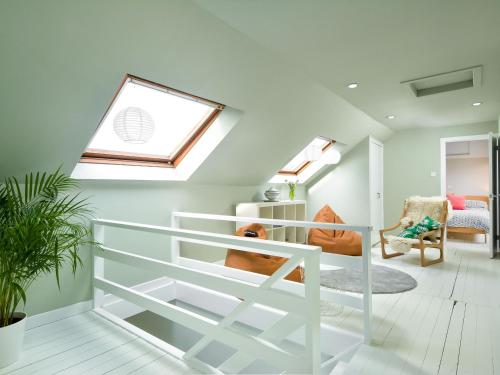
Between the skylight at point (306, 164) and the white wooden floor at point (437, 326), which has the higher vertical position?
the skylight at point (306, 164)

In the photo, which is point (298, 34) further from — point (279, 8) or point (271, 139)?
Result: point (271, 139)

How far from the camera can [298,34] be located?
2221 mm

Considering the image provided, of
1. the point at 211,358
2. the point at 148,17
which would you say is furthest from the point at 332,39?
the point at 211,358

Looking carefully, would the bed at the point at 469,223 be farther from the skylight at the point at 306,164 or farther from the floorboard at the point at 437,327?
the skylight at the point at 306,164

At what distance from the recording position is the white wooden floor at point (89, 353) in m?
1.83

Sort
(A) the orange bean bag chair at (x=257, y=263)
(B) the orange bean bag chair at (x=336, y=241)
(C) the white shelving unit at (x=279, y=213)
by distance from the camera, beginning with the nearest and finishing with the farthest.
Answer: (A) the orange bean bag chair at (x=257, y=263), (C) the white shelving unit at (x=279, y=213), (B) the orange bean bag chair at (x=336, y=241)

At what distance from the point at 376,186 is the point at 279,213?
2.16m

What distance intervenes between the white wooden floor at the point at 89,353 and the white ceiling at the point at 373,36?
85.9 inches

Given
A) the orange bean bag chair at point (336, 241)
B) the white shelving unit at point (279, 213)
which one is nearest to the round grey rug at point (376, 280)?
the orange bean bag chair at point (336, 241)

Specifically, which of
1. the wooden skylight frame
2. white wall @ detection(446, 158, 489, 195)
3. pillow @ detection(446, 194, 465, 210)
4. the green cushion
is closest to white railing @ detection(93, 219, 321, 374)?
the green cushion

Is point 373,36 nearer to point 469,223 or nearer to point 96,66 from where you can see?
point 96,66

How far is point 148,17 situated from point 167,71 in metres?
0.48

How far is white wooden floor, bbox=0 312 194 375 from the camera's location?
6.00 feet

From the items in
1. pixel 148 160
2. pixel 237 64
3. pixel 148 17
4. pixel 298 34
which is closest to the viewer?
pixel 148 17
